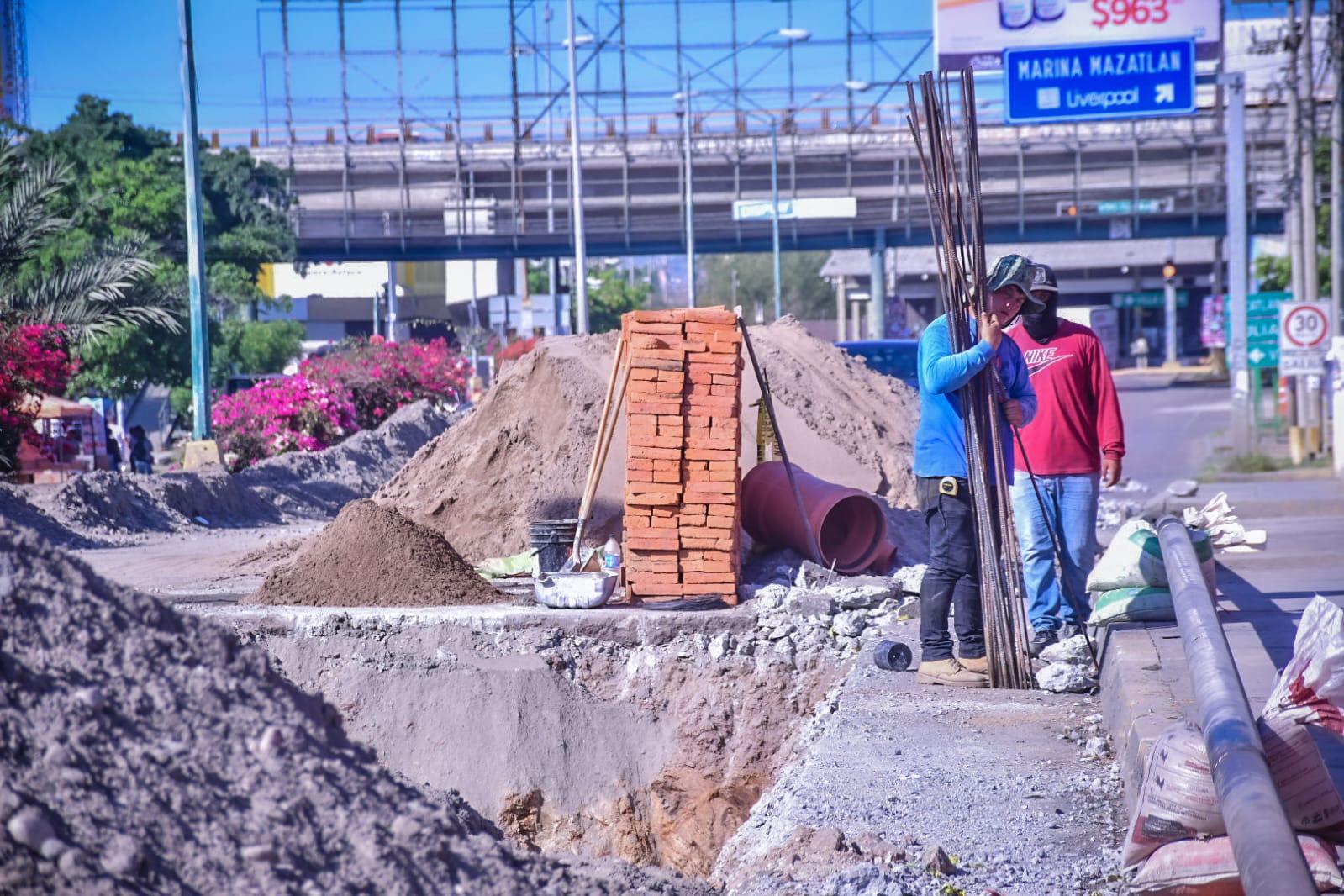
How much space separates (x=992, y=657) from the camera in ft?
21.3

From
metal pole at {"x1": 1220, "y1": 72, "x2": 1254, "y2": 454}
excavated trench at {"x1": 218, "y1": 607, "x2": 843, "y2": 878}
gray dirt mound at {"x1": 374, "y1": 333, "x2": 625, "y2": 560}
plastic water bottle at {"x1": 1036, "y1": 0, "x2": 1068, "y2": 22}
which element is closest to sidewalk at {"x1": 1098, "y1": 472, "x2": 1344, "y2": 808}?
excavated trench at {"x1": 218, "y1": 607, "x2": 843, "y2": 878}

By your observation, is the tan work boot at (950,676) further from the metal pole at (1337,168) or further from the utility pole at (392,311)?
the utility pole at (392,311)

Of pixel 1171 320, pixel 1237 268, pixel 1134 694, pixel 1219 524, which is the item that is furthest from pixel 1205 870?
pixel 1171 320

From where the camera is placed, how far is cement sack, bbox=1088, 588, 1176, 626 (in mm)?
6895

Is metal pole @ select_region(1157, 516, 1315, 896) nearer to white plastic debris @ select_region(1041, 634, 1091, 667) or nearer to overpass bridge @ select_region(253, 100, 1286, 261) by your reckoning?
white plastic debris @ select_region(1041, 634, 1091, 667)

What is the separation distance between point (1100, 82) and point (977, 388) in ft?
62.1

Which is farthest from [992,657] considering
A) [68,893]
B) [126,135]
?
[126,135]

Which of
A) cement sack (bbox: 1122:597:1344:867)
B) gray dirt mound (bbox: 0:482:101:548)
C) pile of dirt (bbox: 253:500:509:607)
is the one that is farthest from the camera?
gray dirt mound (bbox: 0:482:101:548)

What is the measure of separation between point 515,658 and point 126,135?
Answer: 2942 cm

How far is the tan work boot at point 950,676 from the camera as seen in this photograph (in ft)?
21.5

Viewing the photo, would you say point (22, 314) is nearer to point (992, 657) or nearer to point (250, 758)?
point (992, 657)

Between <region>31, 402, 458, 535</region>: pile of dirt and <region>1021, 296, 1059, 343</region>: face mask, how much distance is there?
11315 mm

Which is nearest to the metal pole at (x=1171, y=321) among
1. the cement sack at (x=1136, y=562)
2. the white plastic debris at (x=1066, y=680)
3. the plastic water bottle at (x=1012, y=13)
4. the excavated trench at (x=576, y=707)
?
the plastic water bottle at (x=1012, y=13)

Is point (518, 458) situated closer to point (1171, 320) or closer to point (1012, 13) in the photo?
point (1012, 13)
